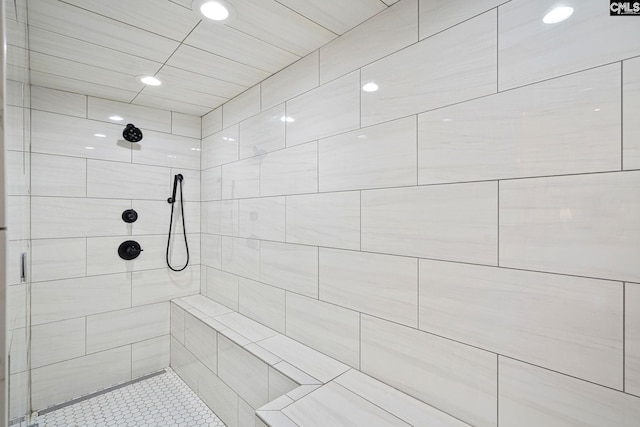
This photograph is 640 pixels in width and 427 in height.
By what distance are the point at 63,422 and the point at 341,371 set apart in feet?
6.20

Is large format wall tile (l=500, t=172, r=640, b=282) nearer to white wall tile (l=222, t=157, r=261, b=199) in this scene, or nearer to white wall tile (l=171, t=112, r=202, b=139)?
white wall tile (l=222, t=157, r=261, b=199)

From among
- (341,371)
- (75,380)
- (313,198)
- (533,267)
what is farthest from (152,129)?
(533,267)

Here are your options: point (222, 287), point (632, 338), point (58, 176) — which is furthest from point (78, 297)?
point (632, 338)

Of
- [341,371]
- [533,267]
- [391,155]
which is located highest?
[391,155]

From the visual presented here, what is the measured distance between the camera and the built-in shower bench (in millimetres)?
1131

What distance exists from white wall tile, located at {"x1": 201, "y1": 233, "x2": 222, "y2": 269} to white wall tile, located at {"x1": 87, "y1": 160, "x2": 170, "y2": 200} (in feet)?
1.67

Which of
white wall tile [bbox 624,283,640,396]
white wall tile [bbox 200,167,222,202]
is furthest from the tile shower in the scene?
white wall tile [bbox 200,167,222,202]

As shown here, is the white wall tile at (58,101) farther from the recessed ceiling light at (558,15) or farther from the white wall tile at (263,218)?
the recessed ceiling light at (558,15)

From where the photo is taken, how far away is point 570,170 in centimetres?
87

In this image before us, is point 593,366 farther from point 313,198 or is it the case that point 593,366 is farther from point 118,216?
point 118,216

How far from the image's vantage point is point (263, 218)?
2.01 meters

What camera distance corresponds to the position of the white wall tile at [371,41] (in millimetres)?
1253

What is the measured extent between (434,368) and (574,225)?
702 mm

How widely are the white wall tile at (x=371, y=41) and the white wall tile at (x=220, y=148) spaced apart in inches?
39.0
